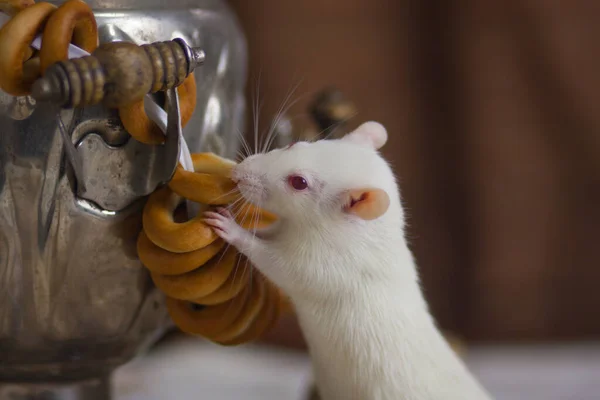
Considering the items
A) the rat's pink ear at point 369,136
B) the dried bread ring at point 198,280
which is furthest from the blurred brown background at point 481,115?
the dried bread ring at point 198,280

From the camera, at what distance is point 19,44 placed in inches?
15.0

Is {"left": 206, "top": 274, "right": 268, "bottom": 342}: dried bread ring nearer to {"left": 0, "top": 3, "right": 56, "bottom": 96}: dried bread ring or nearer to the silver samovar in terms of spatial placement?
the silver samovar

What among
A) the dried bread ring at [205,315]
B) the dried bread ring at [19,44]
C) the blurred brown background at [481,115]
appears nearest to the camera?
the dried bread ring at [19,44]

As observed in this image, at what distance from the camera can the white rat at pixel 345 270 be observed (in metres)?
0.49

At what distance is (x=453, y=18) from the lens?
102 centimetres

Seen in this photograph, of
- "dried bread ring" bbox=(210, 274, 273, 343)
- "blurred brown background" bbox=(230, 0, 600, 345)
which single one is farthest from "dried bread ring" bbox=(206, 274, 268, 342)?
"blurred brown background" bbox=(230, 0, 600, 345)

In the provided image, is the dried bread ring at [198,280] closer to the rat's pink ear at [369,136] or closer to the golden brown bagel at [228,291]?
the golden brown bagel at [228,291]

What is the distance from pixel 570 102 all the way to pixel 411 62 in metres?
0.22

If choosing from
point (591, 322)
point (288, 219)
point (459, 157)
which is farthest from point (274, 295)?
point (591, 322)

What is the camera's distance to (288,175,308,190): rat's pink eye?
500 millimetres

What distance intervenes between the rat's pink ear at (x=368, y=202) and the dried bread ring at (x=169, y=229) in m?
0.09

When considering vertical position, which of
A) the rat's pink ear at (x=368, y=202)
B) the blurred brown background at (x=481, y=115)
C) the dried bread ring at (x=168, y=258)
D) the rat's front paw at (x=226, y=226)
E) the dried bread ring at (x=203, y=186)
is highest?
the rat's pink ear at (x=368, y=202)

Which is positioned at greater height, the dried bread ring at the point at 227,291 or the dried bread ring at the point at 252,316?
the dried bread ring at the point at 227,291

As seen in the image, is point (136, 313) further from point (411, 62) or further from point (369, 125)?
point (411, 62)
